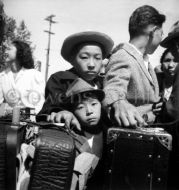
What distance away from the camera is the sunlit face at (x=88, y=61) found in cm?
185

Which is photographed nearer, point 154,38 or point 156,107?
point 156,107

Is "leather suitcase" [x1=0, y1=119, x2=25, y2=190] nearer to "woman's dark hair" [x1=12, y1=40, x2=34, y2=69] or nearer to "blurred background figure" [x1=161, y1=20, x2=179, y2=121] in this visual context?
"blurred background figure" [x1=161, y1=20, x2=179, y2=121]

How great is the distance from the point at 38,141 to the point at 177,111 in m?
0.54

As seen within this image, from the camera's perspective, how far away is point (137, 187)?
1.08 m

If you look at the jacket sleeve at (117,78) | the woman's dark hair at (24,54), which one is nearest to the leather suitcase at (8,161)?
the jacket sleeve at (117,78)

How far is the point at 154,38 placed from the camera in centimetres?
201

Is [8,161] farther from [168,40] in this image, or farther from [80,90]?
[168,40]

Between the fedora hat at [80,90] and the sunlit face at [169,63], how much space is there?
0.84m

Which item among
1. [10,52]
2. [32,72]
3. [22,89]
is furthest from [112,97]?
[10,52]

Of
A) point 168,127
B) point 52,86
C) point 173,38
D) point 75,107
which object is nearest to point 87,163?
point 168,127

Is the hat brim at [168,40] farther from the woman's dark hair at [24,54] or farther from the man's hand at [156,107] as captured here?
the woman's dark hair at [24,54]

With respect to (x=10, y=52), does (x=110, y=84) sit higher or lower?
lower

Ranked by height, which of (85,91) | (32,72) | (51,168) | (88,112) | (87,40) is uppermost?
(87,40)

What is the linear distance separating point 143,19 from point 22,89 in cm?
135
